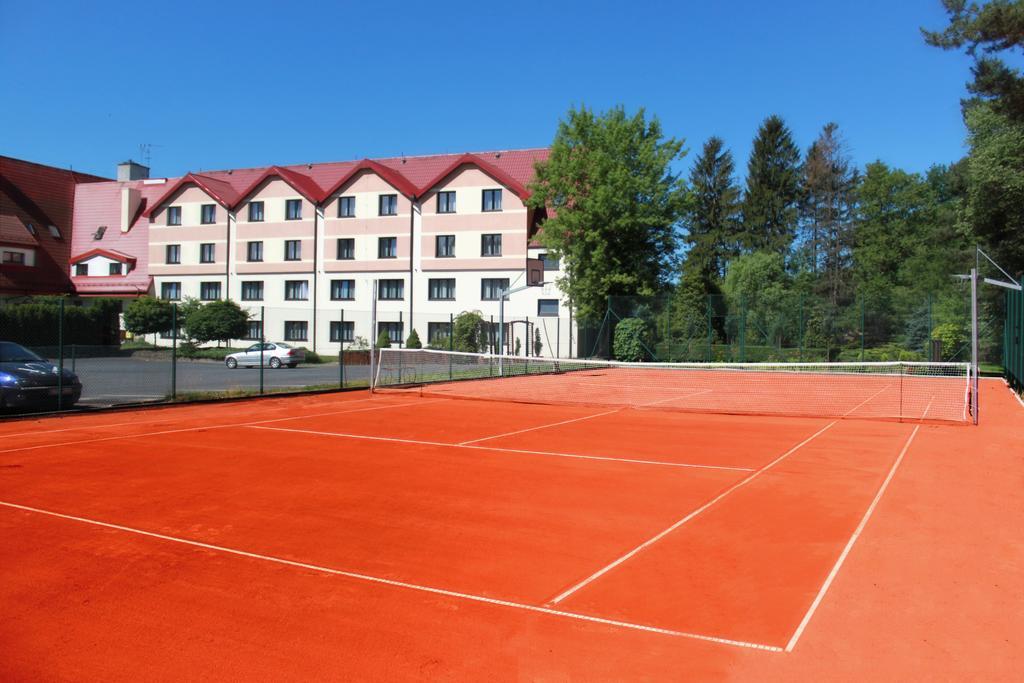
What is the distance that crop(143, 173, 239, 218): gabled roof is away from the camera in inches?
2005

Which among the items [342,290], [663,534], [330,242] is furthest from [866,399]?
[330,242]

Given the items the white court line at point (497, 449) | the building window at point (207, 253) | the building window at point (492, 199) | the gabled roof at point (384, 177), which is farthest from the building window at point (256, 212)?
the white court line at point (497, 449)

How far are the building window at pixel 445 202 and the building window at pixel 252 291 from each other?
44.0 ft

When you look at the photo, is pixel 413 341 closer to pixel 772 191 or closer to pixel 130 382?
pixel 130 382

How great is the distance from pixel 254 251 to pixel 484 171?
16.7 meters

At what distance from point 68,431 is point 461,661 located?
455 inches

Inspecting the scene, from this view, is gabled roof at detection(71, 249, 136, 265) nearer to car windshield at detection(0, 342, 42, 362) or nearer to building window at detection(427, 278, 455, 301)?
building window at detection(427, 278, 455, 301)

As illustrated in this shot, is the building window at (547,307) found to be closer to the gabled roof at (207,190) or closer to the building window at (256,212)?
the building window at (256,212)

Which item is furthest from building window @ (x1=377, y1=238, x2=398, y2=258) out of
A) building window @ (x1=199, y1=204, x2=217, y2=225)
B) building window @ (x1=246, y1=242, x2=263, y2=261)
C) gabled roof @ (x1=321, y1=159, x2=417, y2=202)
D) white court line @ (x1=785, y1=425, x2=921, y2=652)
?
white court line @ (x1=785, y1=425, x2=921, y2=652)

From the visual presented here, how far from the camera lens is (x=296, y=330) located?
48906 millimetres

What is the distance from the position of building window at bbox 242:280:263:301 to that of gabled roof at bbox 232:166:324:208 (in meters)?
5.26

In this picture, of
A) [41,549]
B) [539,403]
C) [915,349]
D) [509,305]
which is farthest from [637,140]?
[41,549]

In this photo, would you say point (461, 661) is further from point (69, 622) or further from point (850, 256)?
point (850, 256)

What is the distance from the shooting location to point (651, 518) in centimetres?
727
